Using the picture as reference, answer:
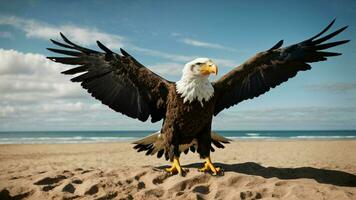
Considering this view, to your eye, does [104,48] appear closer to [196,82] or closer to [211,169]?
[196,82]

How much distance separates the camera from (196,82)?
16.5ft

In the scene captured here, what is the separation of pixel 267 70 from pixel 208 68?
1573 millimetres

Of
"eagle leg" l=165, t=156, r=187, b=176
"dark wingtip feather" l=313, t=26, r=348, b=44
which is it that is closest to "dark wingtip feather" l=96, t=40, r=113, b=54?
"eagle leg" l=165, t=156, r=187, b=176

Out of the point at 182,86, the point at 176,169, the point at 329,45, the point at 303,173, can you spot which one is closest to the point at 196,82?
the point at 182,86

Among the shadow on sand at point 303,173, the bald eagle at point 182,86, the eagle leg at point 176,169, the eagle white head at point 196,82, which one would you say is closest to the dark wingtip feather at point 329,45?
the bald eagle at point 182,86

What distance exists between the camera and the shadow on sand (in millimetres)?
5184

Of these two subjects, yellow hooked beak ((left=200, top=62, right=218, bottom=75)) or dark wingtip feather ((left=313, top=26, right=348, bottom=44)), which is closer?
yellow hooked beak ((left=200, top=62, right=218, bottom=75))

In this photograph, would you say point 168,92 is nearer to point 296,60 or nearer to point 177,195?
point 177,195

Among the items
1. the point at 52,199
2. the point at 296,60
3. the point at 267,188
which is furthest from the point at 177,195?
the point at 296,60

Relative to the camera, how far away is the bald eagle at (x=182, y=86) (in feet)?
16.6

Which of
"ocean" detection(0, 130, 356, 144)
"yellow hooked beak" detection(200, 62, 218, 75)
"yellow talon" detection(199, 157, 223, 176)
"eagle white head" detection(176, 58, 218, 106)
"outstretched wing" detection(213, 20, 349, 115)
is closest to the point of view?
"yellow hooked beak" detection(200, 62, 218, 75)

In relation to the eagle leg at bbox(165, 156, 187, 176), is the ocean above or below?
above

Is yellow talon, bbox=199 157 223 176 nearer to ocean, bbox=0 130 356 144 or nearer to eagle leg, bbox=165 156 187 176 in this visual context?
eagle leg, bbox=165 156 187 176

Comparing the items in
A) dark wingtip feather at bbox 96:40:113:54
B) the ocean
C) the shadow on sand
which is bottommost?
the shadow on sand
